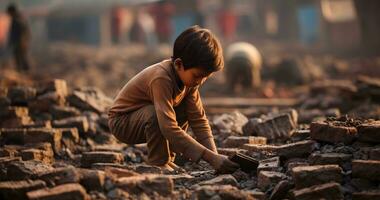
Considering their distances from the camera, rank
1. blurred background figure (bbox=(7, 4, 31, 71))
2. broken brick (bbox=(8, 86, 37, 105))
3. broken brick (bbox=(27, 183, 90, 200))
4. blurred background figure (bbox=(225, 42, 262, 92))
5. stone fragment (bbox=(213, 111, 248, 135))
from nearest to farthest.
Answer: broken brick (bbox=(27, 183, 90, 200)) < stone fragment (bbox=(213, 111, 248, 135)) < broken brick (bbox=(8, 86, 37, 105)) < blurred background figure (bbox=(225, 42, 262, 92)) < blurred background figure (bbox=(7, 4, 31, 71))

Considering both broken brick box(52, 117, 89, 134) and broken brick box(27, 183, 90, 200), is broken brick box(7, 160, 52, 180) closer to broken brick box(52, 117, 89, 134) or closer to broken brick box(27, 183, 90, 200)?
broken brick box(27, 183, 90, 200)

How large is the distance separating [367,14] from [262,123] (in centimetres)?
1534

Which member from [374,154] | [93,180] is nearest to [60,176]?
[93,180]

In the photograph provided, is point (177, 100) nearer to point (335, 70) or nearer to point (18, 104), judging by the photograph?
point (18, 104)

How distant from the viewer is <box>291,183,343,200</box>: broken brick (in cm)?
383

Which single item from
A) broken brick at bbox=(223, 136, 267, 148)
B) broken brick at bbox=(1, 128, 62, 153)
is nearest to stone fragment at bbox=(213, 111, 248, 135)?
broken brick at bbox=(223, 136, 267, 148)

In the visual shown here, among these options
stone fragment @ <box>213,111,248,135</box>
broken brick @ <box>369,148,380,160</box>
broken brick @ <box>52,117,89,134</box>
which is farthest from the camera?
broken brick @ <box>52,117,89,134</box>

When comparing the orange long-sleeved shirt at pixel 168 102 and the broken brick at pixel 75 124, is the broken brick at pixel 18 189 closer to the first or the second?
the orange long-sleeved shirt at pixel 168 102

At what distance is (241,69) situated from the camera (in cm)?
1477

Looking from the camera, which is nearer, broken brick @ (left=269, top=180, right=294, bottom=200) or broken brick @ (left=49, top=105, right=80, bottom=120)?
broken brick @ (left=269, top=180, right=294, bottom=200)

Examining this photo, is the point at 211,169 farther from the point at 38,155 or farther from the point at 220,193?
the point at 38,155

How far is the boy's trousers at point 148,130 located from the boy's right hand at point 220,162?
0.40 meters

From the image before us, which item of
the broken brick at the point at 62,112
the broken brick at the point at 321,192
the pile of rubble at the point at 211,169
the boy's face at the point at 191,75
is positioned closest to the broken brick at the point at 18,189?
the pile of rubble at the point at 211,169

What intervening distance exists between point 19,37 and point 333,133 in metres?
13.9
